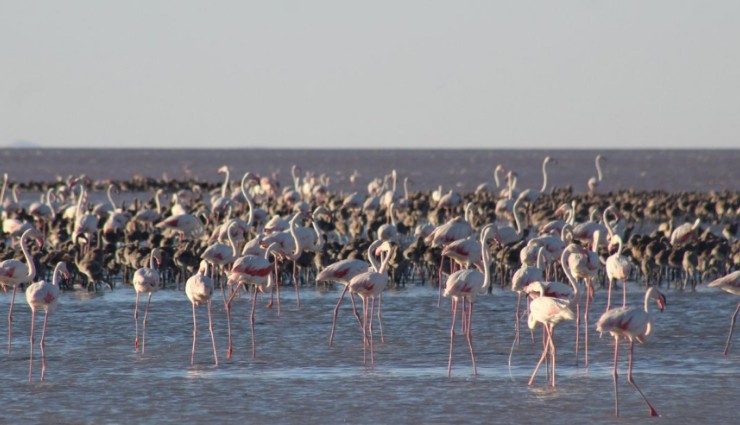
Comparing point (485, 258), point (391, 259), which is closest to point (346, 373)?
point (485, 258)

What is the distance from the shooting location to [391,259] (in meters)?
Result: 21.8

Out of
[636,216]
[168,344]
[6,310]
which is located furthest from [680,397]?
[636,216]

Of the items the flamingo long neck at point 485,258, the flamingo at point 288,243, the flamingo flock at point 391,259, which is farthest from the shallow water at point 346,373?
the flamingo long neck at point 485,258

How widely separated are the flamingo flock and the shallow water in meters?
0.27

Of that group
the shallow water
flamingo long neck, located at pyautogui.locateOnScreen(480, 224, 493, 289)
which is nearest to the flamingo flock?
flamingo long neck, located at pyautogui.locateOnScreen(480, 224, 493, 289)

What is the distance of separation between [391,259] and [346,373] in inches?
300

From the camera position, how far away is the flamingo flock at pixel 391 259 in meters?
14.4

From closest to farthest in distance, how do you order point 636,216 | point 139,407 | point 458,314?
point 139,407 < point 458,314 < point 636,216

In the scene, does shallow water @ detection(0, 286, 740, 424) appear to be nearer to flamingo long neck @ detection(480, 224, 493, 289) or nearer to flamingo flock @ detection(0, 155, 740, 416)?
flamingo flock @ detection(0, 155, 740, 416)

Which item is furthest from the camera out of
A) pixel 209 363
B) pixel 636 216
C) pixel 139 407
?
pixel 636 216

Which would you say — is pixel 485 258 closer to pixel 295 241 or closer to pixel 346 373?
pixel 346 373

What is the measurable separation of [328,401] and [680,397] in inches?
145

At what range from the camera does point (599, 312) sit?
1889cm

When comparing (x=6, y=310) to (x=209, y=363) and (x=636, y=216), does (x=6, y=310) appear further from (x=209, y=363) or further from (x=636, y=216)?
(x=636, y=216)
